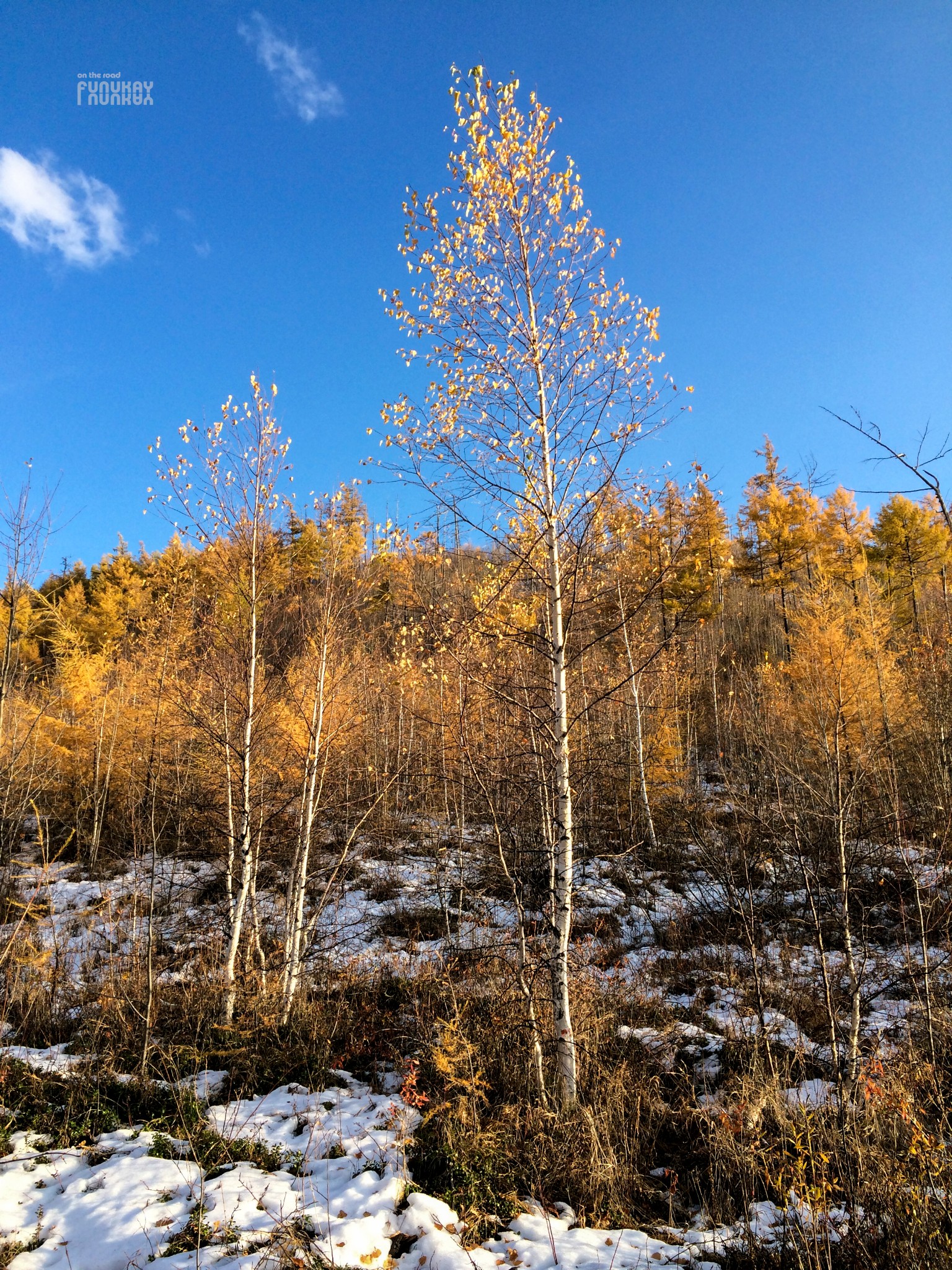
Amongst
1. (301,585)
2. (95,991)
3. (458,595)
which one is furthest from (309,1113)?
(301,585)

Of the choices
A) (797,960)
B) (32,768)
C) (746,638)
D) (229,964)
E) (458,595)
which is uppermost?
(746,638)

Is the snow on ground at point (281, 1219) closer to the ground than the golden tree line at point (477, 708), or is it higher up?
closer to the ground

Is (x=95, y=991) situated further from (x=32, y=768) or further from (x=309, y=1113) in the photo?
(x=309, y=1113)

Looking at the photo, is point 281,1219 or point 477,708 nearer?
point 281,1219

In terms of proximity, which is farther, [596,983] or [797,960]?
[797,960]

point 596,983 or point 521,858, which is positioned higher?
point 521,858

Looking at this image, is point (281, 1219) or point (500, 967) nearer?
point (281, 1219)

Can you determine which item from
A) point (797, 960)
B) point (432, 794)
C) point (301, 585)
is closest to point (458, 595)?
point (301, 585)

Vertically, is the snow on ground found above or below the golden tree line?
below

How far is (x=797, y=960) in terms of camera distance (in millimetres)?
9086

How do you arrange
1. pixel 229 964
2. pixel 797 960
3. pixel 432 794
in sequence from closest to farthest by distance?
pixel 229 964, pixel 797 960, pixel 432 794

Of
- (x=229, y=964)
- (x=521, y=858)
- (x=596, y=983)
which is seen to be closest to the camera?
(x=229, y=964)

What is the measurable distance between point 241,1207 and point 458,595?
4499mm

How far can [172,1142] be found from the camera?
4.41 meters
